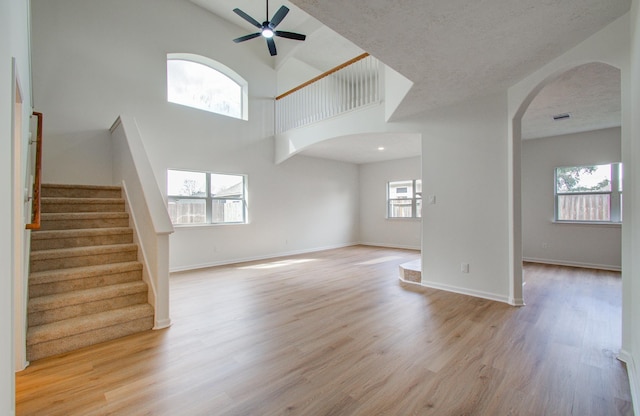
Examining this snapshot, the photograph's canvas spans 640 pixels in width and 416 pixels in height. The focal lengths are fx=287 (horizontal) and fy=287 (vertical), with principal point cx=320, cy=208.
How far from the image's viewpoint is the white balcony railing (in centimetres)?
512

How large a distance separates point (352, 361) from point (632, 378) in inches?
71.6

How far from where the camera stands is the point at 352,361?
2188 millimetres

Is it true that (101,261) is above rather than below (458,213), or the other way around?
below

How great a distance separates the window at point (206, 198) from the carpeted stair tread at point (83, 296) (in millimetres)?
2655

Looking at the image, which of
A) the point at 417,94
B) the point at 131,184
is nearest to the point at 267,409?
the point at 131,184

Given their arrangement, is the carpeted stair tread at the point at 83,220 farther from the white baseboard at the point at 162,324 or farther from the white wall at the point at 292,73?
the white wall at the point at 292,73

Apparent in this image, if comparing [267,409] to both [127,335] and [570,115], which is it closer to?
[127,335]

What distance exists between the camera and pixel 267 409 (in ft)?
5.49

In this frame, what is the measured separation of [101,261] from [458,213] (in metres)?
4.32

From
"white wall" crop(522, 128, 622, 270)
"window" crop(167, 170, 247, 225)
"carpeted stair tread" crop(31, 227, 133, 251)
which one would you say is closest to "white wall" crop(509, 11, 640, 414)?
"white wall" crop(522, 128, 622, 270)

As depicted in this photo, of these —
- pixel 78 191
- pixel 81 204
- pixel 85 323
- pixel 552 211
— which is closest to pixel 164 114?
pixel 78 191

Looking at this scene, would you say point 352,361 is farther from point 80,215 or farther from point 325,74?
point 325,74

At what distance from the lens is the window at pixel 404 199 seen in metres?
7.90

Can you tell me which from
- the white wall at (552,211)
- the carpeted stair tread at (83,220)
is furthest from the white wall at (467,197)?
A: the carpeted stair tread at (83,220)
